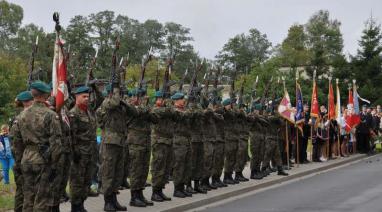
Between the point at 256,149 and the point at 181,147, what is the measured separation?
4290 millimetres

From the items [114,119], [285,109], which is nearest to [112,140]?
[114,119]

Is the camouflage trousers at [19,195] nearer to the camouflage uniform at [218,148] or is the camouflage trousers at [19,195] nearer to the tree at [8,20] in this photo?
the camouflage uniform at [218,148]

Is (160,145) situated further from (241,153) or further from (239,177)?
(239,177)

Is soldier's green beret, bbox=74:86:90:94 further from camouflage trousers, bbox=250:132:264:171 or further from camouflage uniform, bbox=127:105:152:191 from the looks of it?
camouflage trousers, bbox=250:132:264:171

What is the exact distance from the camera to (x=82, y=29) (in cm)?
7488

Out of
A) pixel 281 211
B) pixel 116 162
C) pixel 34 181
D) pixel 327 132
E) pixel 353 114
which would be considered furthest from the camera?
pixel 353 114

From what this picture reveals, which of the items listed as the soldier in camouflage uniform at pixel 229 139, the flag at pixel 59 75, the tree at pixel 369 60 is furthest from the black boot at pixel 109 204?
the tree at pixel 369 60

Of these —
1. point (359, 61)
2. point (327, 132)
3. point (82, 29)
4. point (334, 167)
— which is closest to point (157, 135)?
point (334, 167)

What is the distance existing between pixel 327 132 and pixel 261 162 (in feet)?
20.9

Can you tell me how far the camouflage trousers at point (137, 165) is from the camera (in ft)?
36.8

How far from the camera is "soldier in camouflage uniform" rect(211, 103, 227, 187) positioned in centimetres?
1412

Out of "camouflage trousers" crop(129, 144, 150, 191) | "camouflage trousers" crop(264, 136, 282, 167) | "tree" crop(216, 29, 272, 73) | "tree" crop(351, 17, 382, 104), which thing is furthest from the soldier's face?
"tree" crop(216, 29, 272, 73)

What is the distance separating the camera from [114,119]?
34.5 feet

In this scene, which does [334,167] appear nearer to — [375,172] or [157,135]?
[375,172]
